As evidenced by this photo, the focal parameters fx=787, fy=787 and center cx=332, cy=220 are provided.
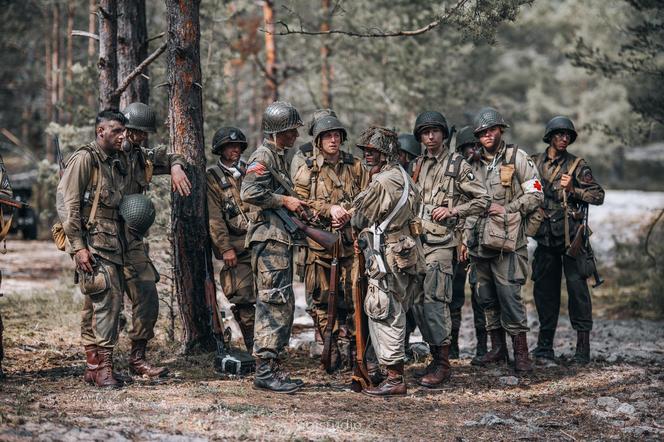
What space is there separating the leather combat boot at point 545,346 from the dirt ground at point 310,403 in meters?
0.27

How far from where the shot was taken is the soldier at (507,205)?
8.36m

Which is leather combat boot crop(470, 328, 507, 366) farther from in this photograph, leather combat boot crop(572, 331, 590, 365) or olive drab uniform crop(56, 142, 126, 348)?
olive drab uniform crop(56, 142, 126, 348)

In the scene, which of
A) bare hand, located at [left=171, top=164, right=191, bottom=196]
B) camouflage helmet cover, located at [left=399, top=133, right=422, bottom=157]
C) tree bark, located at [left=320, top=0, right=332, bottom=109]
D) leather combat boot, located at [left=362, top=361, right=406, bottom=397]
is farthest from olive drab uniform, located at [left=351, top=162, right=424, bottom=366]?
tree bark, located at [left=320, top=0, right=332, bottom=109]

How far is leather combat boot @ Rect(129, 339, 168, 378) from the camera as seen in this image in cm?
766

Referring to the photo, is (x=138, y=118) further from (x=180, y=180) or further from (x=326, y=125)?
(x=326, y=125)

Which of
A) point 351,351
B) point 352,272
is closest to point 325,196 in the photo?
point 352,272

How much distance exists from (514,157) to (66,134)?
27.3ft

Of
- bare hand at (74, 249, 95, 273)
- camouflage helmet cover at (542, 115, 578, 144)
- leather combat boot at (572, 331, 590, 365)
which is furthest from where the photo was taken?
leather combat boot at (572, 331, 590, 365)

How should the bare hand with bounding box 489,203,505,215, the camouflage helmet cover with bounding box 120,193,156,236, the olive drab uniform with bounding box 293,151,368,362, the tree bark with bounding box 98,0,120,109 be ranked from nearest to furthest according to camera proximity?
the camouflage helmet cover with bounding box 120,193,156,236
the olive drab uniform with bounding box 293,151,368,362
the bare hand with bounding box 489,203,505,215
the tree bark with bounding box 98,0,120,109

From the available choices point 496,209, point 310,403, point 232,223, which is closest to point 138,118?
point 232,223

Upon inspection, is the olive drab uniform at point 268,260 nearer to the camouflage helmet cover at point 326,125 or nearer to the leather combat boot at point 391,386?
the camouflage helmet cover at point 326,125

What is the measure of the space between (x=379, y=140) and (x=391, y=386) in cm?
230

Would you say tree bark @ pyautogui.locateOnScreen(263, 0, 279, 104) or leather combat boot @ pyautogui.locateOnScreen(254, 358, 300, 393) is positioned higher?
tree bark @ pyautogui.locateOnScreen(263, 0, 279, 104)

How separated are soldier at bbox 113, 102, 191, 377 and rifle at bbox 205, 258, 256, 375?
0.59 meters
